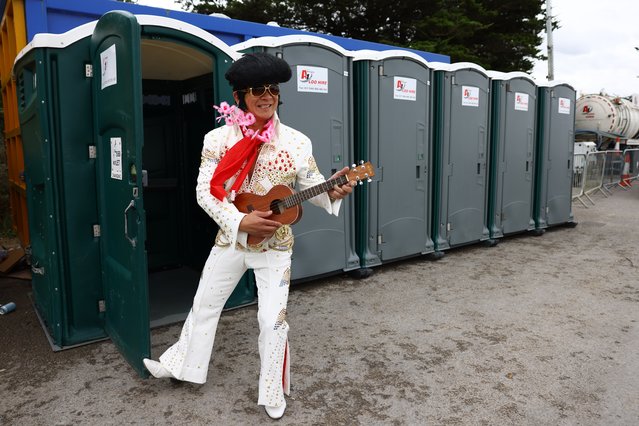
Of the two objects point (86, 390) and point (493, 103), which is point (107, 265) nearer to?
point (86, 390)

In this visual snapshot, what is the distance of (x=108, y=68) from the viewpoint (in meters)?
3.03

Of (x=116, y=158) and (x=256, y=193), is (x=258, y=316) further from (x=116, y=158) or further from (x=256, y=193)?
(x=116, y=158)

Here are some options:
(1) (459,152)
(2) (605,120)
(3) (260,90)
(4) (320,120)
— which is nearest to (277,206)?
(3) (260,90)

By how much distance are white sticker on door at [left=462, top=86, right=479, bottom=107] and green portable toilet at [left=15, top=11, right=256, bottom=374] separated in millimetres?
3201

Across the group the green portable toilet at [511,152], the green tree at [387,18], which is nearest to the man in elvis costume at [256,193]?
the green portable toilet at [511,152]

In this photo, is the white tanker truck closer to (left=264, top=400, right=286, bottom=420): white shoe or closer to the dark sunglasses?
the dark sunglasses

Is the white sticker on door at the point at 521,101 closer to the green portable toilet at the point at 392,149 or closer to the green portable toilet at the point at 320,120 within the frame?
the green portable toilet at the point at 392,149

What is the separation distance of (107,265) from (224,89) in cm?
155

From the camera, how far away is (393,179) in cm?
545

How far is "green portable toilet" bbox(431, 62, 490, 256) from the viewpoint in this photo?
588cm

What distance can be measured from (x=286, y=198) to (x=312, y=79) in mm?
2399

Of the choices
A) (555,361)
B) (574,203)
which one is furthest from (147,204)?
(574,203)

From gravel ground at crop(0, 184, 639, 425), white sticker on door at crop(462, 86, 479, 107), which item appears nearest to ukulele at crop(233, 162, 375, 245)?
gravel ground at crop(0, 184, 639, 425)

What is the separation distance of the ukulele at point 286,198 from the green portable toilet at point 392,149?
8.79 ft
